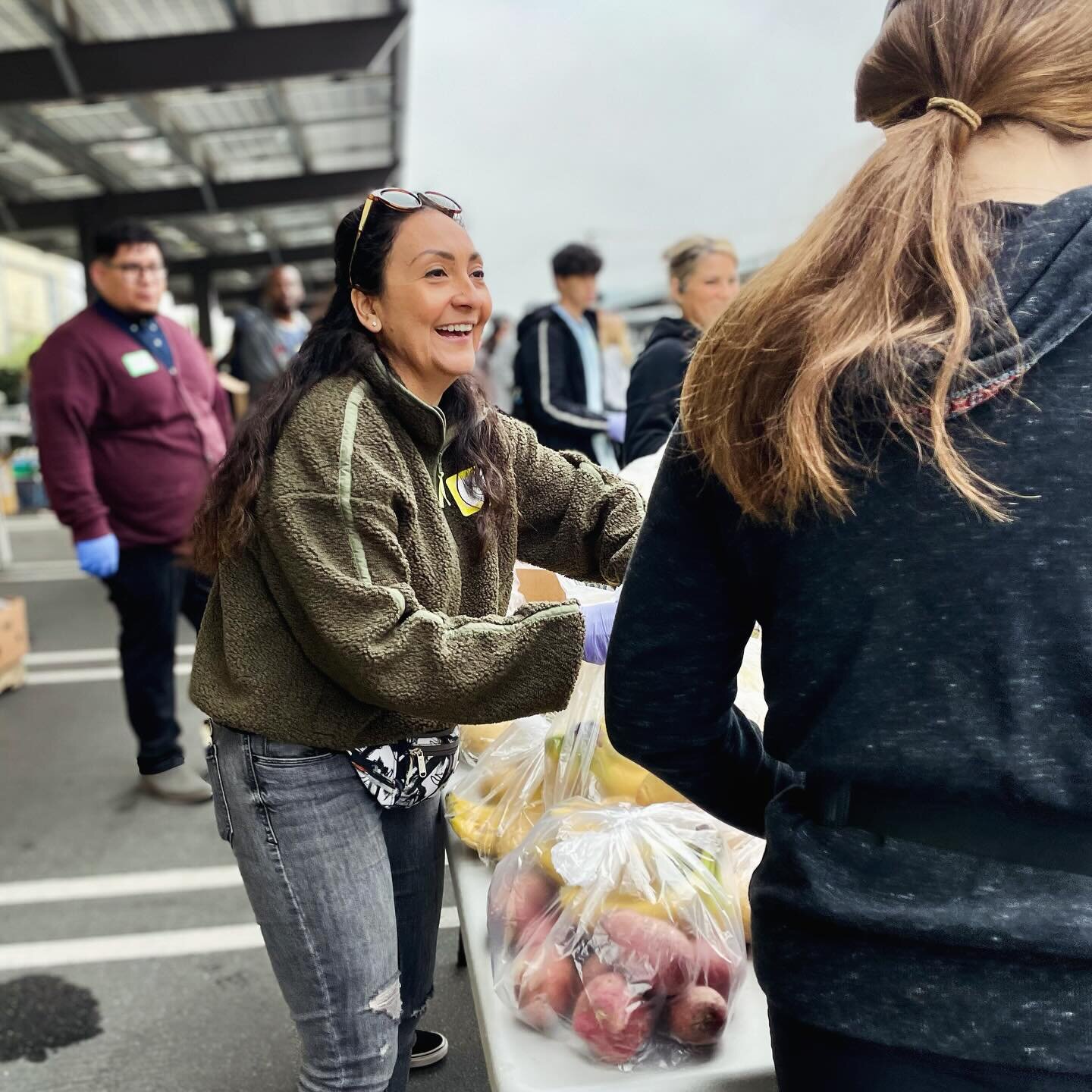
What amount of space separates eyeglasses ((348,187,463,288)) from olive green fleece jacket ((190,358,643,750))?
213 millimetres

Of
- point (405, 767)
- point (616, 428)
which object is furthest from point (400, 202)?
point (616, 428)

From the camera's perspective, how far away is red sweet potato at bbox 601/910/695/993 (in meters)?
1.17

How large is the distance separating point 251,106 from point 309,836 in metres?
9.32

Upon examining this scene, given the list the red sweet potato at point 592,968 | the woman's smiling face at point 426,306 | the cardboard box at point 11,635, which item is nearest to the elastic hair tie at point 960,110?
the woman's smiling face at point 426,306

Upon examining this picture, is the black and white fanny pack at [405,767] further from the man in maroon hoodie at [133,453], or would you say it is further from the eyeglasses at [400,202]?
the man in maroon hoodie at [133,453]

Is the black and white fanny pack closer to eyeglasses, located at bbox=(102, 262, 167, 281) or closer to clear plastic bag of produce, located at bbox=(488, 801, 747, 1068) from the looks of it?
clear plastic bag of produce, located at bbox=(488, 801, 747, 1068)

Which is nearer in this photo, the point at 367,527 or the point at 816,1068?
the point at 816,1068

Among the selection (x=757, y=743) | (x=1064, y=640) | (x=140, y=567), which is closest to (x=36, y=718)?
(x=140, y=567)

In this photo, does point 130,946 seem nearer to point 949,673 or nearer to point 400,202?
point 400,202

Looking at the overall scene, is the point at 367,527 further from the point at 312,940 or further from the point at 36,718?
the point at 36,718

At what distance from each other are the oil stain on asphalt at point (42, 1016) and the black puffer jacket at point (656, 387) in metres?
2.09

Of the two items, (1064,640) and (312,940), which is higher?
(1064,640)

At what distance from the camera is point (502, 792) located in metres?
1.71

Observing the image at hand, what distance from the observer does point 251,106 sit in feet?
30.6
